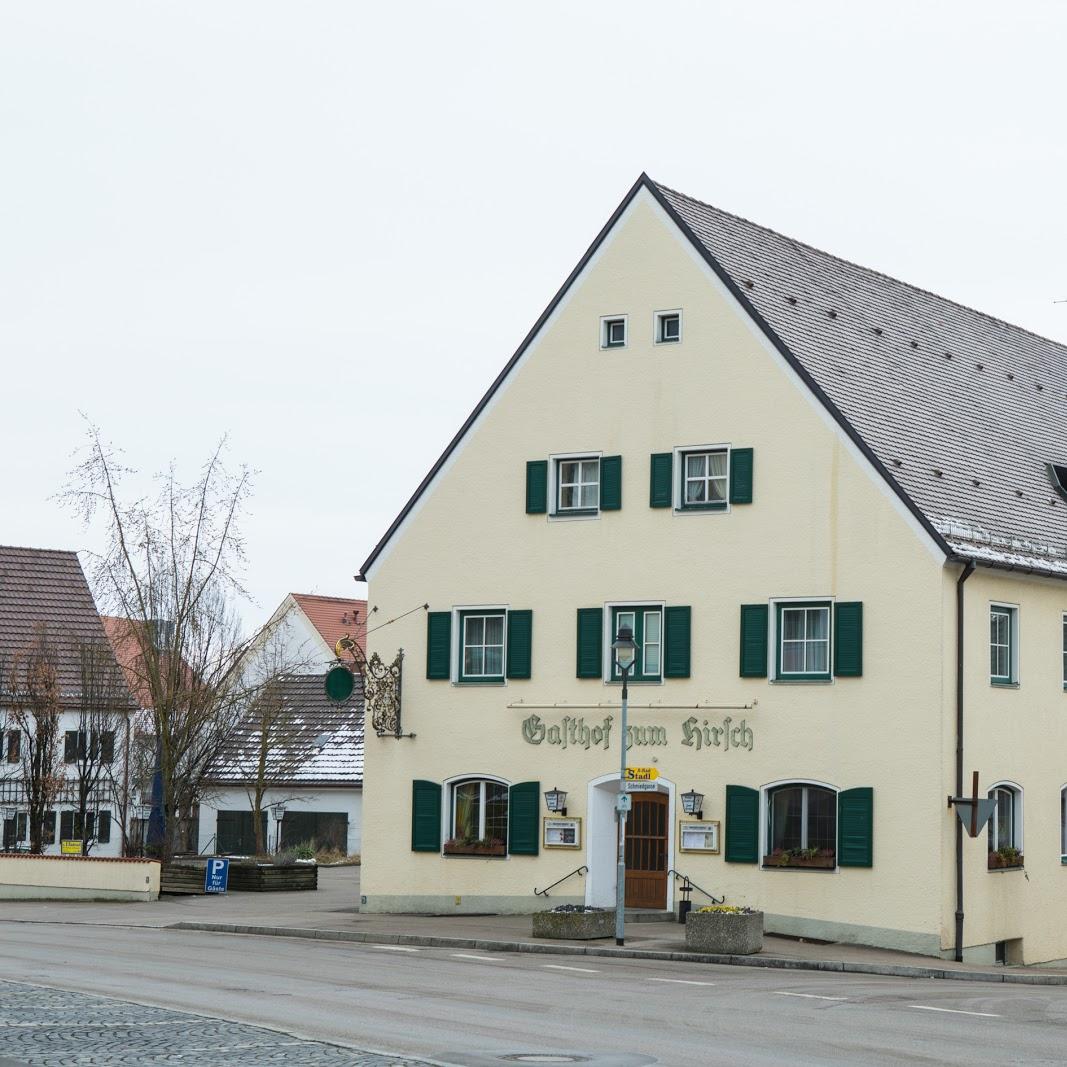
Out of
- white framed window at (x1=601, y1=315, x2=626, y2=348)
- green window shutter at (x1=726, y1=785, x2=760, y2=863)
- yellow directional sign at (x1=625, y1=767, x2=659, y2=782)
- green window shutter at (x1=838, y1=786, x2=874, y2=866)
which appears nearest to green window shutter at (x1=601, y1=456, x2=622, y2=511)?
white framed window at (x1=601, y1=315, x2=626, y2=348)

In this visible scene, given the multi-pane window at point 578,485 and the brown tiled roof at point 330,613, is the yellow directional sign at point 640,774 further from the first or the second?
the brown tiled roof at point 330,613

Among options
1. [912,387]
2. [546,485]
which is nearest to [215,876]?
[546,485]

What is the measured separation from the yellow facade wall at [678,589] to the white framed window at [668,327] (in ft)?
0.46

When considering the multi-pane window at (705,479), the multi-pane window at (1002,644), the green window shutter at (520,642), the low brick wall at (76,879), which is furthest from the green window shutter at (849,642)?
the low brick wall at (76,879)

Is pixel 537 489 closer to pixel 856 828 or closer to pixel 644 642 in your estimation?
pixel 644 642

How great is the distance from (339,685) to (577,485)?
5600 millimetres

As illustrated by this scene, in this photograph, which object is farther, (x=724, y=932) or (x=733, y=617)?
(x=733, y=617)

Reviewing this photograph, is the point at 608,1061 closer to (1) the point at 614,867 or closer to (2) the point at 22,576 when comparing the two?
(1) the point at 614,867

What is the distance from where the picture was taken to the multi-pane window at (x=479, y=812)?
3266cm

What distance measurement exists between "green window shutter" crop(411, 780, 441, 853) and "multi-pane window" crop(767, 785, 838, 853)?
6221mm

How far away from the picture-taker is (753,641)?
3003 cm

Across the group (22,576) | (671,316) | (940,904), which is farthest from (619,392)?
(22,576)

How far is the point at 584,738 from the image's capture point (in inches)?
1247

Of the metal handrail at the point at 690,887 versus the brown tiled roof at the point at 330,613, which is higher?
the brown tiled roof at the point at 330,613
